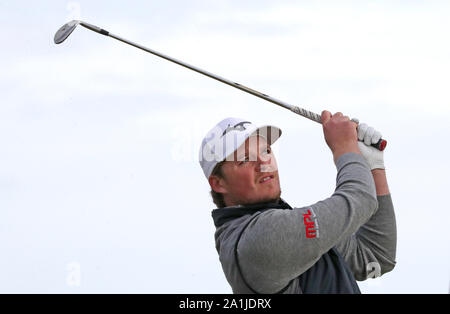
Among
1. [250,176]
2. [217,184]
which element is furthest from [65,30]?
[250,176]

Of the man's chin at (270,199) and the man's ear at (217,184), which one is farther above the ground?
the man's ear at (217,184)

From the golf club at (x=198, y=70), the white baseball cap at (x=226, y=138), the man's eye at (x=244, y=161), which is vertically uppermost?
the golf club at (x=198, y=70)

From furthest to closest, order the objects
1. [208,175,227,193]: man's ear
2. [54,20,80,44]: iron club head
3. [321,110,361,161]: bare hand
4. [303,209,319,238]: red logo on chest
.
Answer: [54,20,80,44]: iron club head
[208,175,227,193]: man's ear
[321,110,361,161]: bare hand
[303,209,319,238]: red logo on chest

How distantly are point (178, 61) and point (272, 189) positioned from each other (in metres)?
1.05

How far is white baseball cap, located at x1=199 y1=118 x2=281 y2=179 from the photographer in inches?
130

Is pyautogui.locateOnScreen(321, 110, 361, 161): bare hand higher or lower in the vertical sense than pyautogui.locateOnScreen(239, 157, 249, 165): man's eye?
higher

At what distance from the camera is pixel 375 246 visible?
368 centimetres

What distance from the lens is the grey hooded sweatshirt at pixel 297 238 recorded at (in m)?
2.95

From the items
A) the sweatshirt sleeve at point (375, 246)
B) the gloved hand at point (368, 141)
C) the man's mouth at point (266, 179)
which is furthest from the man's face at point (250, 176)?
the sweatshirt sleeve at point (375, 246)

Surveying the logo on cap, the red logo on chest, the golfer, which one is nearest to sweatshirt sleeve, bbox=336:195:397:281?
the golfer

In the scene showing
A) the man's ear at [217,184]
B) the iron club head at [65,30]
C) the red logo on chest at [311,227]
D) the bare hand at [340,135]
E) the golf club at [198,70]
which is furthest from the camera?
the iron club head at [65,30]

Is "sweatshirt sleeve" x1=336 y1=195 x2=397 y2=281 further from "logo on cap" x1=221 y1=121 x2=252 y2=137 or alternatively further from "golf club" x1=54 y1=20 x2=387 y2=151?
"logo on cap" x1=221 y1=121 x2=252 y2=137

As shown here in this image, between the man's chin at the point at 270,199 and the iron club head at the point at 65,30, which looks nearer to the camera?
the man's chin at the point at 270,199

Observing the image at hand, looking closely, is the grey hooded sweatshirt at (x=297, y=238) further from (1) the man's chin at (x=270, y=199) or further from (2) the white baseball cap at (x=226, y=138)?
(2) the white baseball cap at (x=226, y=138)
